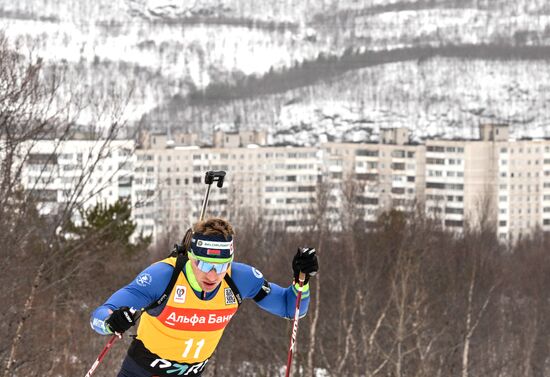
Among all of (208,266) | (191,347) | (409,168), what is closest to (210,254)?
(208,266)

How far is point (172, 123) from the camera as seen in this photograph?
198375 millimetres

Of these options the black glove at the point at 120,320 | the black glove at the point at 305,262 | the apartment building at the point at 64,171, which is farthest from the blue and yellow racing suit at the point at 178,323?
the apartment building at the point at 64,171

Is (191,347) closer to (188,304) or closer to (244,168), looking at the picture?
(188,304)

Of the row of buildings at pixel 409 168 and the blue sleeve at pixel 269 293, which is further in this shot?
the row of buildings at pixel 409 168

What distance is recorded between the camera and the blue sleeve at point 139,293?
21.5 ft

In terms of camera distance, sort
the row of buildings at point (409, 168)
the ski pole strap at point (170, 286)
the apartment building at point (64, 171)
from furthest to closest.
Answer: the row of buildings at point (409, 168) < the apartment building at point (64, 171) < the ski pole strap at point (170, 286)

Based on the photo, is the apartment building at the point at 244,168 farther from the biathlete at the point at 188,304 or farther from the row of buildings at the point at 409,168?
the biathlete at the point at 188,304

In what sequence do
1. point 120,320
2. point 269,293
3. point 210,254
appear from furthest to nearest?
point 269,293
point 210,254
point 120,320

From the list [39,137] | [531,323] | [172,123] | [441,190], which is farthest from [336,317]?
[172,123]

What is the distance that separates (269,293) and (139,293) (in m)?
0.92

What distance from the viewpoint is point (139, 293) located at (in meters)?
6.71

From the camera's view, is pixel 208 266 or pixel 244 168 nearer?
pixel 208 266

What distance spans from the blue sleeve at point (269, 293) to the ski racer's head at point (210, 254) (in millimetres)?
229

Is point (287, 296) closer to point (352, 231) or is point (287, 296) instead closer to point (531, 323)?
point (352, 231)
